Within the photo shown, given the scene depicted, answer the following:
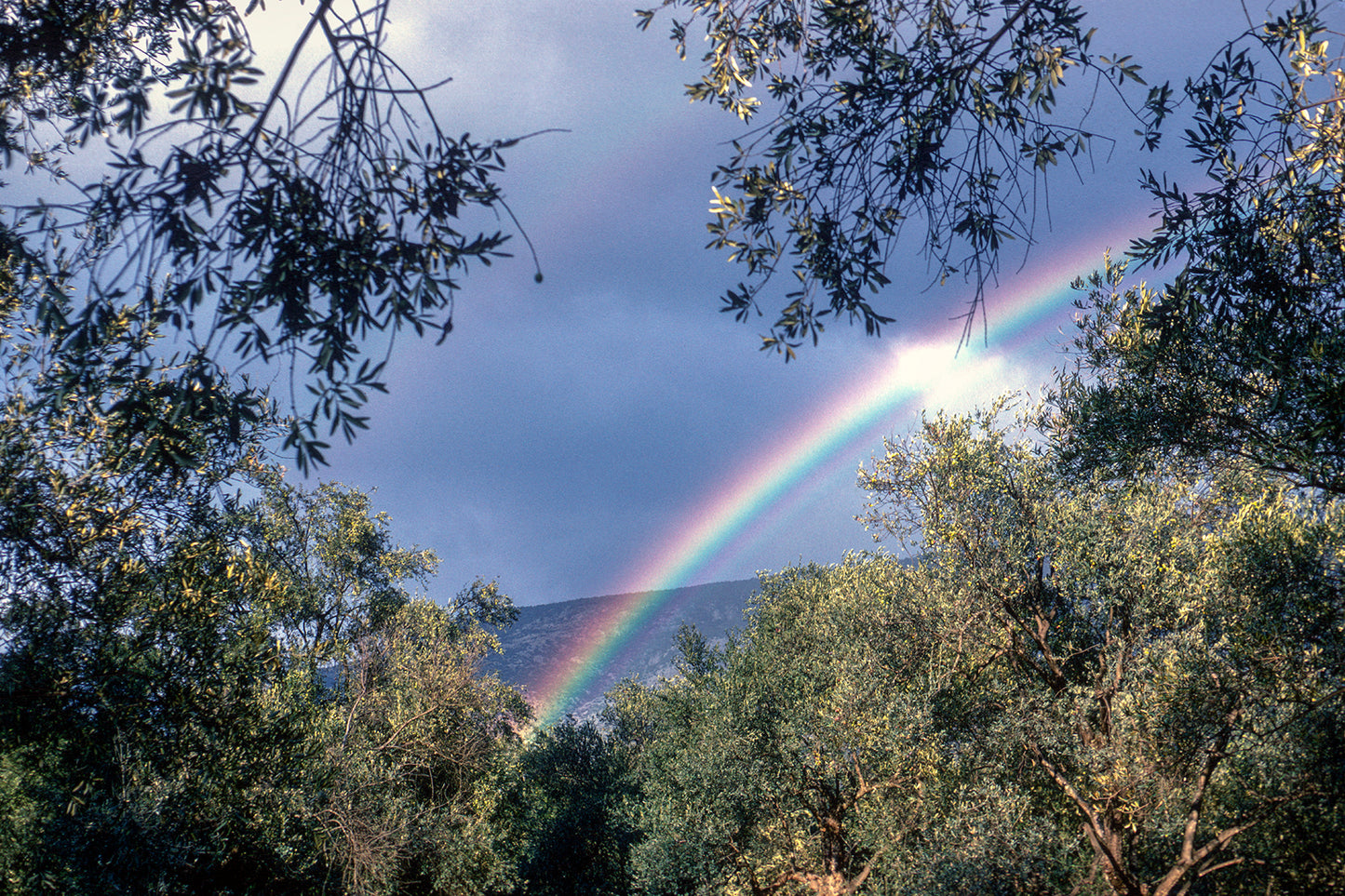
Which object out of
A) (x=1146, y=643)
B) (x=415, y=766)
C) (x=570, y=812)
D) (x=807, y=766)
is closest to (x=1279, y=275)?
(x=1146, y=643)

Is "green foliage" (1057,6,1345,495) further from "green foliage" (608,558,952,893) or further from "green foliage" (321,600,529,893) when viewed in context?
"green foliage" (321,600,529,893)

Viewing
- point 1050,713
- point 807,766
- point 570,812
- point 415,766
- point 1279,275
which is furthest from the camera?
point 570,812

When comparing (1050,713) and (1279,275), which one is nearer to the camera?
(1279,275)

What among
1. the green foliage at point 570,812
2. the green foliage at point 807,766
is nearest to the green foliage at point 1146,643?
the green foliage at point 807,766

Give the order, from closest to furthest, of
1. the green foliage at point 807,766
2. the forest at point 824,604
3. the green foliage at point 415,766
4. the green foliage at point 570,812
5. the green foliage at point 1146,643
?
the forest at point 824,604 < the green foliage at point 1146,643 < the green foliage at point 807,766 < the green foliage at point 415,766 < the green foliage at point 570,812

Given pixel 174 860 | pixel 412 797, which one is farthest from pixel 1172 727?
pixel 412 797

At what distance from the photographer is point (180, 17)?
4.95 meters

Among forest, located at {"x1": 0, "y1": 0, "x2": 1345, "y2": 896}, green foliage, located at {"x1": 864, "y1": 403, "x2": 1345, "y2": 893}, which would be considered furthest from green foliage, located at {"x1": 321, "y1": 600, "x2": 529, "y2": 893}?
green foliage, located at {"x1": 864, "y1": 403, "x2": 1345, "y2": 893}

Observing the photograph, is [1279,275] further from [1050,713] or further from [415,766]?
[415,766]

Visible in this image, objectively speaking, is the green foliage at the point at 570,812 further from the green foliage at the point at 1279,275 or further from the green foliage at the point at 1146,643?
the green foliage at the point at 1279,275

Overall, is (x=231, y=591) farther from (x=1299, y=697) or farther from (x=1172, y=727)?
(x=1299, y=697)

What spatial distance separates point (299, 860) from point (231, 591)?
771cm

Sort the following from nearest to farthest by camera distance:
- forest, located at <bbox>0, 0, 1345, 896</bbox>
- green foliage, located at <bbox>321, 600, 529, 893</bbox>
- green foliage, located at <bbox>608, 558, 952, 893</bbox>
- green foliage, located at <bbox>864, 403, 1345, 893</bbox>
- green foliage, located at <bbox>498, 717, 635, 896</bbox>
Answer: forest, located at <bbox>0, 0, 1345, 896</bbox> < green foliage, located at <bbox>864, 403, 1345, 893</bbox> < green foliage, located at <bbox>608, 558, 952, 893</bbox> < green foliage, located at <bbox>321, 600, 529, 893</bbox> < green foliage, located at <bbox>498, 717, 635, 896</bbox>

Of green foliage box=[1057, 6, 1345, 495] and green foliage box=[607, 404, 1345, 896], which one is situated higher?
green foliage box=[1057, 6, 1345, 495]
